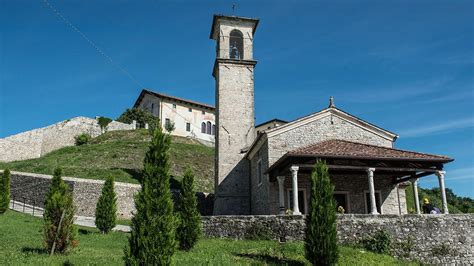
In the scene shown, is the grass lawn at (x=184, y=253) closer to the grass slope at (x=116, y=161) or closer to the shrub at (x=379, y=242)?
the shrub at (x=379, y=242)

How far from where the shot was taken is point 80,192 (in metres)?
27.9

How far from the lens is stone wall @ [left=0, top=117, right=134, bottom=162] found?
44.7 metres

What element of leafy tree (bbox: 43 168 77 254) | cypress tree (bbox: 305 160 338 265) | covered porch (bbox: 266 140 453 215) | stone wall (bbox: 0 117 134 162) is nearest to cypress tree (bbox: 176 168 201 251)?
leafy tree (bbox: 43 168 77 254)

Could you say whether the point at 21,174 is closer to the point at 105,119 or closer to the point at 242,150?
the point at 242,150

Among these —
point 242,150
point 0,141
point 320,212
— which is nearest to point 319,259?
point 320,212

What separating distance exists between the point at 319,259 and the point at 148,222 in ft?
20.1

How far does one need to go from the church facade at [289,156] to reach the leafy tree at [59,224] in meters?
9.28

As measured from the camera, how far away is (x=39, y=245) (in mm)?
15555

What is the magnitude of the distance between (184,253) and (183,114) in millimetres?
45985

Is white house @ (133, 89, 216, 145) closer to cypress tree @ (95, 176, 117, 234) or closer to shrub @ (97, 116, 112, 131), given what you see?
shrub @ (97, 116, 112, 131)

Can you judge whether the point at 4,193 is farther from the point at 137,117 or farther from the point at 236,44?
the point at 137,117

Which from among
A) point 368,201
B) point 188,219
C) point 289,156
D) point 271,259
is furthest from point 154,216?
point 368,201

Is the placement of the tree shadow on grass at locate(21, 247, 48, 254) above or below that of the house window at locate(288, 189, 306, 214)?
below

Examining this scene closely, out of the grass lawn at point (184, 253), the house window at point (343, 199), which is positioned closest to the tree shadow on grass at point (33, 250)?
the grass lawn at point (184, 253)
